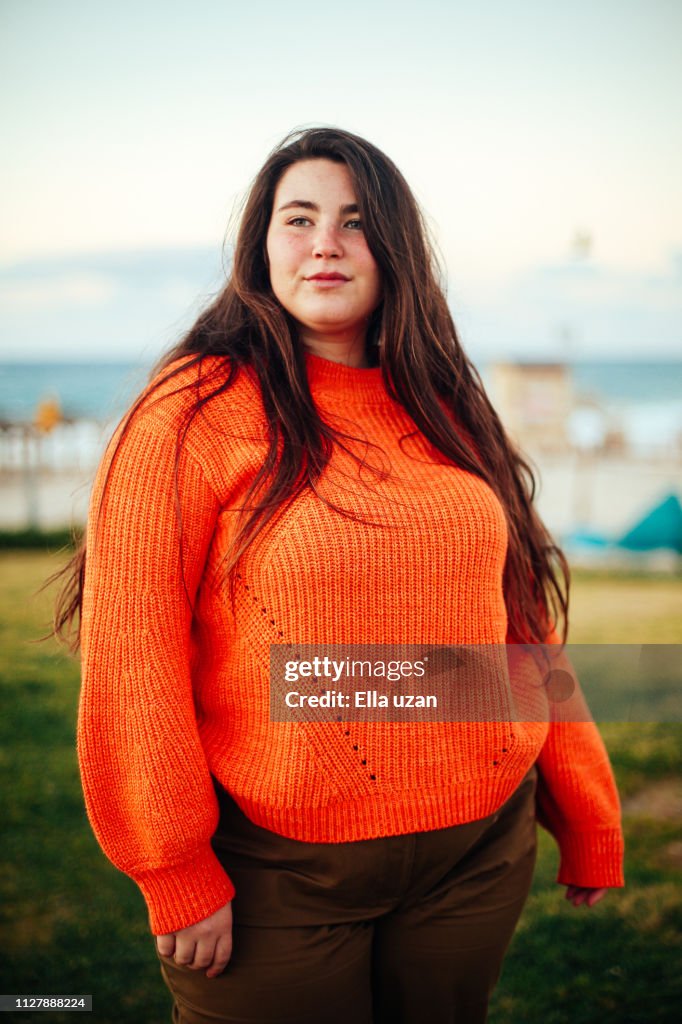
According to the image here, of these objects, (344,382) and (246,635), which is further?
(344,382)

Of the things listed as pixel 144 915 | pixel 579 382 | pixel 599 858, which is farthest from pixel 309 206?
pixel 579 382

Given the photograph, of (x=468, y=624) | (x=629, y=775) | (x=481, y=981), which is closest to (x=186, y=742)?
(x=468, y=624)

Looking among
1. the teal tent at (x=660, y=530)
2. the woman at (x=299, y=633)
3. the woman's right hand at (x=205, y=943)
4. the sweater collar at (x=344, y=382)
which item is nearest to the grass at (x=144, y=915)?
the woman at (x=299, y=633)

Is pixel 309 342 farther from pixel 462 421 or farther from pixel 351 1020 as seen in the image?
pixel 351 1020

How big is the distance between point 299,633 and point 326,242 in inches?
25.2

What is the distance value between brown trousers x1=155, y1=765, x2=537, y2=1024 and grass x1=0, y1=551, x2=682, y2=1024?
0.92m

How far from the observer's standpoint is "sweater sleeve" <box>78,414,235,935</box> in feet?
3.52

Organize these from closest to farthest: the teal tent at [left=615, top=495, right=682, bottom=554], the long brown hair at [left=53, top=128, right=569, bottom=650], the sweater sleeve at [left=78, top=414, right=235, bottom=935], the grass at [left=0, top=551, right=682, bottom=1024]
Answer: the sweater sleeve at [left=78, top=414, right=235, bottom=935] < the long brown hair at [left=53, top=128, right=569, bottom=650] < the grass at [left=0, top=551, right=682, bottom=1024] < the teal tent at [left=615, top=495, right=682, bottom=554]

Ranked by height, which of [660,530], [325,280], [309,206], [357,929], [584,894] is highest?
[309,206]

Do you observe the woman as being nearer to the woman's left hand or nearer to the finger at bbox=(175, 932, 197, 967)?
the finger at bbox=(175, 932, 197, 967)

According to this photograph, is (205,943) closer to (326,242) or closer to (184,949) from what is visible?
(184,949)

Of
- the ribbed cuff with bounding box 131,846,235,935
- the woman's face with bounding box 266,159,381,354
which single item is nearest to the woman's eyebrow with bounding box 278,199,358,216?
the woman's face with bounding box 266,159,381,354

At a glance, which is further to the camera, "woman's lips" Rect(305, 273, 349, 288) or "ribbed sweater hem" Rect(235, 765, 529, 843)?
"woman's lips" Rect(305, 273, 349, 288)

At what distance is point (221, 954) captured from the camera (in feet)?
3.76
